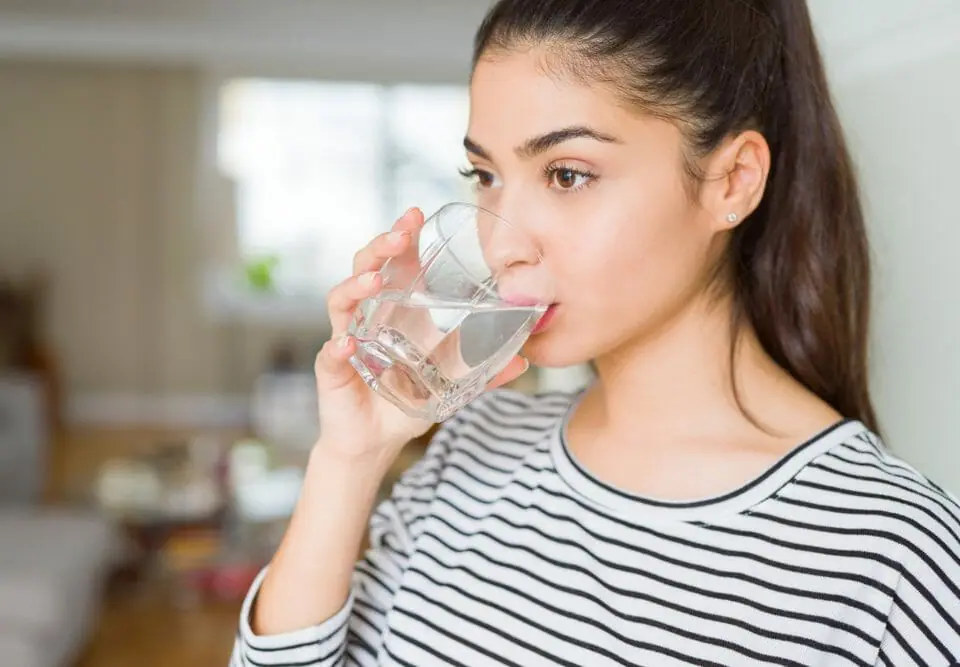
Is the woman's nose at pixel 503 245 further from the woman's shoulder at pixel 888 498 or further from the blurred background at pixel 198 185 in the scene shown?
the blurred background at pixel 198 185

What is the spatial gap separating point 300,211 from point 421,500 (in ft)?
20.4

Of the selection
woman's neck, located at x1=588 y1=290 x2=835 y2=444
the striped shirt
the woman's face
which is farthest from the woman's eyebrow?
the striped shirt

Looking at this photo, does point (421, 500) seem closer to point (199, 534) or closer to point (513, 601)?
A: point (513, 601)

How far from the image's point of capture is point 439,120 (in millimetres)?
7355

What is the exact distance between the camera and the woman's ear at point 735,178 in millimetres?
985

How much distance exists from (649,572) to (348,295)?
1.24ft

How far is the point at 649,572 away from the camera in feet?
3.07

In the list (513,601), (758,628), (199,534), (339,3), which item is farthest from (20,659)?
(339,3)

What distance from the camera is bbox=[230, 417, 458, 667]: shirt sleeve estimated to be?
1043 mm

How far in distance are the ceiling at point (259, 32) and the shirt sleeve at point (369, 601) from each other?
524cm

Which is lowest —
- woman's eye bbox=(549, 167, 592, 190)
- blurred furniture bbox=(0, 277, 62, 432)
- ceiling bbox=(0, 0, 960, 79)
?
blurred furniture bbox=(0, 277, 62, 432)

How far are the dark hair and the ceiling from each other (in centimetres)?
524

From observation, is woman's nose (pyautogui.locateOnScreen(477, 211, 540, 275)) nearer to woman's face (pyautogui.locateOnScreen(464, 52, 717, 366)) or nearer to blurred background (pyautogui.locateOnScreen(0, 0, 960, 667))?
woman's face (pyautogui.locateOnScreen(464, 52, 717, 366))

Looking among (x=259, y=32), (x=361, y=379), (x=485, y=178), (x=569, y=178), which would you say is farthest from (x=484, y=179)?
(x=259, y=32)
